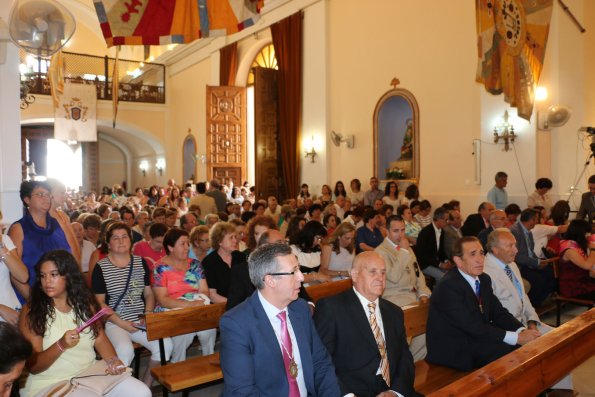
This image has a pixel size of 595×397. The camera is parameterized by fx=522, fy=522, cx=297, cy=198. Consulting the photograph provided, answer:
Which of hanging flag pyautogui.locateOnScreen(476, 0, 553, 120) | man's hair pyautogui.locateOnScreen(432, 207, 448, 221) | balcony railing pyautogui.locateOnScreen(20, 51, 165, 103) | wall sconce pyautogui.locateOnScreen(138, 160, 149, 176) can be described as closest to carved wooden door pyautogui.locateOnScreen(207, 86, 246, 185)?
balcony railing pyautogui.locateOnScreen(20, 51, 165, 103)

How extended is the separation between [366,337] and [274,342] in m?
0.65

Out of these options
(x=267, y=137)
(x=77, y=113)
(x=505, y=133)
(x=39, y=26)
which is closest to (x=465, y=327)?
(x=39, y=26)

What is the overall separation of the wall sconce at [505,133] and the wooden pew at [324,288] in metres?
5.50

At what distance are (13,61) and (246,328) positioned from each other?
396cm

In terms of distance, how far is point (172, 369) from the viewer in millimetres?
3461

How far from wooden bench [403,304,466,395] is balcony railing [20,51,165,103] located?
53.7ft

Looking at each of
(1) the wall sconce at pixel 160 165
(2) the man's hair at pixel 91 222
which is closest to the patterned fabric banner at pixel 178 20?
(2) the man's hair at pixel 91 222

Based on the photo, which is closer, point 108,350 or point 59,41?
point 108,350

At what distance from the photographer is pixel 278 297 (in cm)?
250

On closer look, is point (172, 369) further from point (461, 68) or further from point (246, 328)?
point (461, 68)

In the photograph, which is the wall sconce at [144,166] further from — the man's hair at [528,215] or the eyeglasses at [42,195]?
the eyeglasses at [42,195]

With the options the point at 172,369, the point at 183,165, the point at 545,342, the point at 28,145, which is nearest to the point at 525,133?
the point at 545,342

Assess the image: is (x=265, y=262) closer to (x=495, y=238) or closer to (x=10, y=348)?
(x=10, y=348)

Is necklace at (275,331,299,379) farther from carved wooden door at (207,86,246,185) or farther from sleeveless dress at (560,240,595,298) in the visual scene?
carved wooden door at (207,86,246,185)
